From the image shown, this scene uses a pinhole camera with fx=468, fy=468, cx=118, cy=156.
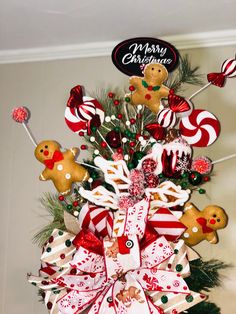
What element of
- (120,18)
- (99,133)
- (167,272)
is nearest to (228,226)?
(167,272)

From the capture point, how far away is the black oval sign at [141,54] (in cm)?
166

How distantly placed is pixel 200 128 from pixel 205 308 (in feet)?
1.98

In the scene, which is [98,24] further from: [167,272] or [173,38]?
[167,272]

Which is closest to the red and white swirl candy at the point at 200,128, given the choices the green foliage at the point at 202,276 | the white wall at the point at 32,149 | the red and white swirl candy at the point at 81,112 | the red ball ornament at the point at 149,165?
the white wall at the point at 32,149

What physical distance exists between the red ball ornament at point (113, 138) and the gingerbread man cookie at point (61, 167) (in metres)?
0.13

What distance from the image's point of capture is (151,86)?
1.61 metres

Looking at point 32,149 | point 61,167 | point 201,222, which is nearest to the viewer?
point 201,222

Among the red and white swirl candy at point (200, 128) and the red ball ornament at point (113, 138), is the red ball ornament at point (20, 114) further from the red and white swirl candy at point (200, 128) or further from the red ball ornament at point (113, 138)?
the red and white swirl candy at point (200, 128)

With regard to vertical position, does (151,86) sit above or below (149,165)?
above

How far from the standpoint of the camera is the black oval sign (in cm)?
166

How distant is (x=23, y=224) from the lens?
1.80 m

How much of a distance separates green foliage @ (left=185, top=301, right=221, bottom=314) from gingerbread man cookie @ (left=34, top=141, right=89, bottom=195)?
22.0 inches

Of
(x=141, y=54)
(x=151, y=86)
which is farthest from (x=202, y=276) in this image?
(x=141, y=54)

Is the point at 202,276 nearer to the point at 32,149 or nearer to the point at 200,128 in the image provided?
the point at 200,128
